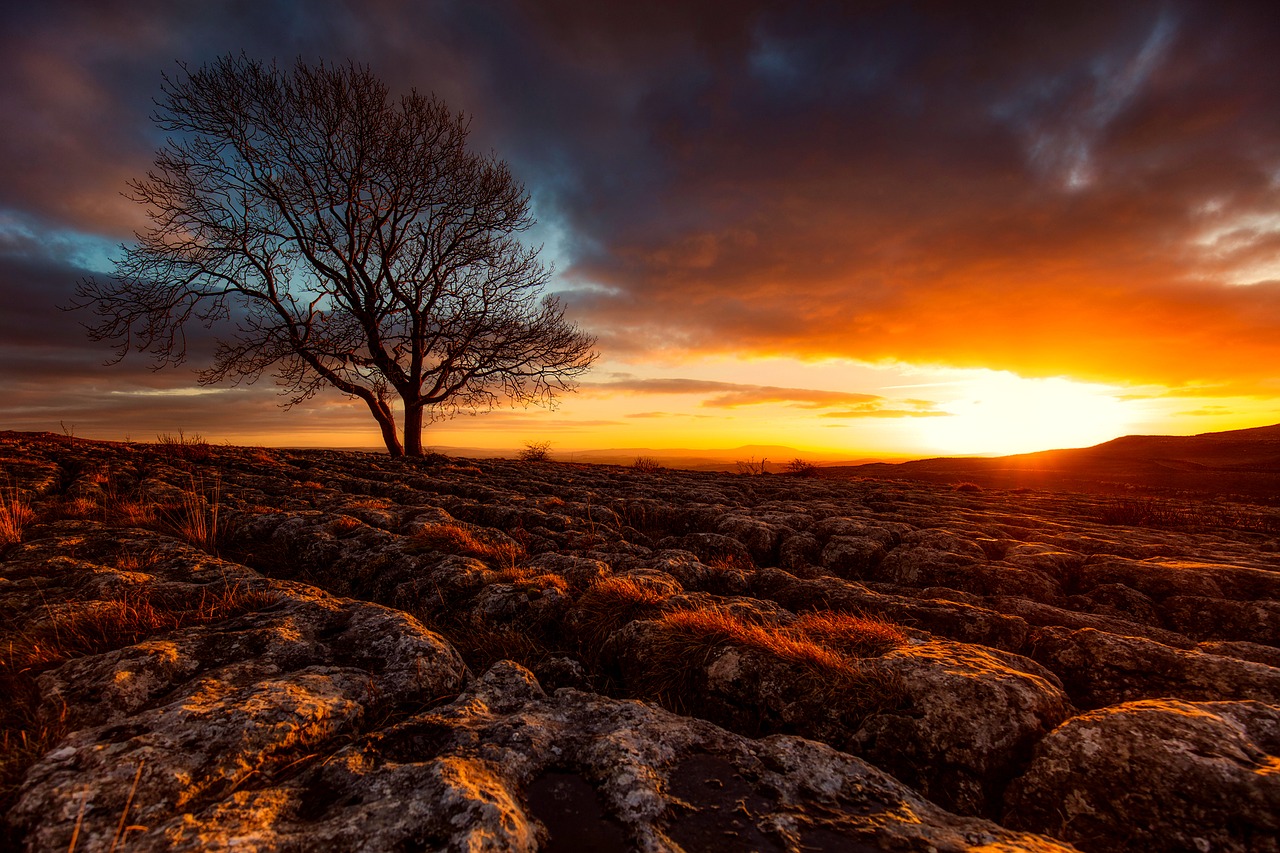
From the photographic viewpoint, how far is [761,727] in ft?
10.4

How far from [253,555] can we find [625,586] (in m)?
5.38

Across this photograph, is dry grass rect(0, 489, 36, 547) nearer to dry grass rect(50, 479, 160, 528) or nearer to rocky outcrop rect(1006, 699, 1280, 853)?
dry grass rect(50, 479, 160, 528)

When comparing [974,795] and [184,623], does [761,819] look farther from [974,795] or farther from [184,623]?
[184,623]

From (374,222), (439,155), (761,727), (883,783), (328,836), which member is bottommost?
(761,727)

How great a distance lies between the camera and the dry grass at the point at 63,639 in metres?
2.26

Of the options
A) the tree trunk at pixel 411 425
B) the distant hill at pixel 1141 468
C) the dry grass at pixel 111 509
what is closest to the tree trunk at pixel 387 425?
the tree trunk at pixel 411 425

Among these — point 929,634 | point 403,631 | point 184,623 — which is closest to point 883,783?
point 929,634

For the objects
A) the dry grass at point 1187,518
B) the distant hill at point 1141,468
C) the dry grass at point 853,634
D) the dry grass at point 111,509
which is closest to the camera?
the dry grass at point 853,634

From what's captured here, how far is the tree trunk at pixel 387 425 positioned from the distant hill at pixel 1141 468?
68.3ft

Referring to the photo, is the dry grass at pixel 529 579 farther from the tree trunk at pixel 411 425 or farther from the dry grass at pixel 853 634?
the tree trunk at pixel 411 425

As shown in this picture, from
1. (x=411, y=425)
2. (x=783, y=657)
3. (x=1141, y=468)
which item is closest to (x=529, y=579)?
(x=783, y=657)

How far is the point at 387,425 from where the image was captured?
20.1 meters

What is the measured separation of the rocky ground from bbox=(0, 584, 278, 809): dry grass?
0.06 feet

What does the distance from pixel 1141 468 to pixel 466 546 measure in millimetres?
36115
